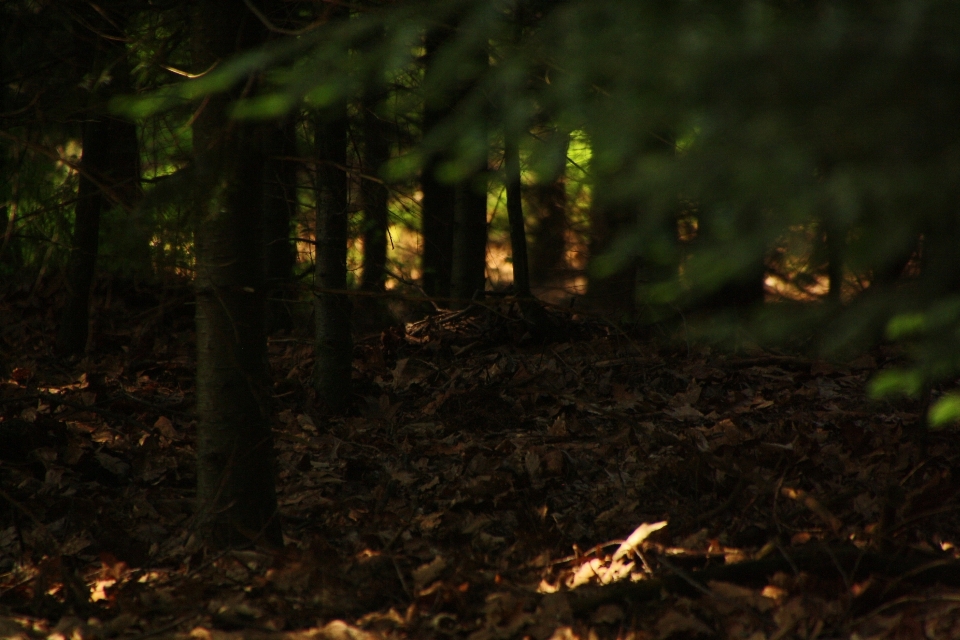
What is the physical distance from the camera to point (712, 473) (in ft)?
14.7

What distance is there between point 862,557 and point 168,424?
483 centimetres

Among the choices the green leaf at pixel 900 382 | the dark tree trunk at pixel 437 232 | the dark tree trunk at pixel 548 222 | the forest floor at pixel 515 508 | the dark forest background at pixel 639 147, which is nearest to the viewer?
the dark forest background at pixel 639 147

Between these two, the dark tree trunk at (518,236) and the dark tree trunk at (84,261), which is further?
the dark tree trunk at (84,261)

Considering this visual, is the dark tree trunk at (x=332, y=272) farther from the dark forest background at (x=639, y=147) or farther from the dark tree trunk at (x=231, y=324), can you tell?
the dark tree trunk at (x=231, y=324)

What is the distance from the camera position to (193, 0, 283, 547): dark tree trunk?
3613 mm

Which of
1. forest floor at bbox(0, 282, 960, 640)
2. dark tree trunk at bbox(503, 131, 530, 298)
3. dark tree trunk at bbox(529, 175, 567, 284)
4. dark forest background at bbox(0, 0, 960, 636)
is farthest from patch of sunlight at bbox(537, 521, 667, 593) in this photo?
dark tree trunk at bbox(529, 175, 567, 284)

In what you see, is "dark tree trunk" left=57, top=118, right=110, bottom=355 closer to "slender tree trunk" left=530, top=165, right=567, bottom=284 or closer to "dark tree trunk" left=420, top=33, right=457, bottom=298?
"dark tree trunk" left=420, top=33, right=457, bottom=298

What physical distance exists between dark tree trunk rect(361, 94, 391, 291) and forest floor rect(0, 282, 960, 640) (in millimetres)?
1041

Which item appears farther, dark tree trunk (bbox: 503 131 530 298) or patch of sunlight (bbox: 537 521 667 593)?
dark tree trunk (bbox: 503 131 530 298)

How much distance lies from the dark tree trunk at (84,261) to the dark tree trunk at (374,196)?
8.12 ft

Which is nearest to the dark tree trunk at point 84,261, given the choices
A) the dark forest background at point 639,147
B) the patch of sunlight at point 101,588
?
the dark forest background at point 639,147

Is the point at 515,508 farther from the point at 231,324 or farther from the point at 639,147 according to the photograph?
the point at 639,147

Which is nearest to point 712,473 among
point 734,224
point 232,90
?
point 734,224

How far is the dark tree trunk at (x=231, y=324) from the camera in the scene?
3613 mm
